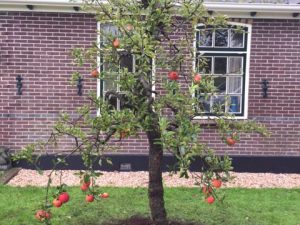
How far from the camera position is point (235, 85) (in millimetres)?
8922

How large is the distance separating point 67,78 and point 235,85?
3.20m

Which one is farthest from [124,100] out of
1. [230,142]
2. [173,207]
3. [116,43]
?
[173,207]

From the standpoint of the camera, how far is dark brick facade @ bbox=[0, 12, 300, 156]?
8555 mm

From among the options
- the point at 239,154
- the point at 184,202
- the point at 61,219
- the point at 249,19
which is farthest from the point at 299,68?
the point at 61,219

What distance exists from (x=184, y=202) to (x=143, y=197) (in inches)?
25.2

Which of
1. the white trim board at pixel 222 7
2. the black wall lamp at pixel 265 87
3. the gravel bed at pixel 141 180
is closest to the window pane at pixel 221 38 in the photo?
the white trim board at pixel 222 7

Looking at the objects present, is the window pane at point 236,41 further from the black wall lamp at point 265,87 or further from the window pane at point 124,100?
the window pane at point 124,100

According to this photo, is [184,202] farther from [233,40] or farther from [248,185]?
[233,40]

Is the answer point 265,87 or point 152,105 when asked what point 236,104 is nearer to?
point 265,87

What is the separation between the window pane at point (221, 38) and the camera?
876 centimetres

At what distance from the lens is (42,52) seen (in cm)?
860

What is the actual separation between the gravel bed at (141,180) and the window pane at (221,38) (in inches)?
97.1

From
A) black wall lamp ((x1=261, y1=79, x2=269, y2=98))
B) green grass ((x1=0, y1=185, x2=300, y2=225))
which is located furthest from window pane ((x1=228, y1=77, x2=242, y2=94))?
green grass ((x1=0, y1=185, x2=300, y2=225))

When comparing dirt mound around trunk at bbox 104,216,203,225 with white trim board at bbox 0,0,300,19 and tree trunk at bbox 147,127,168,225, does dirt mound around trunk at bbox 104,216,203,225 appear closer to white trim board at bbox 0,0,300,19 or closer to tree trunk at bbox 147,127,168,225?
tree trunk at bbox 147,127,168,225
